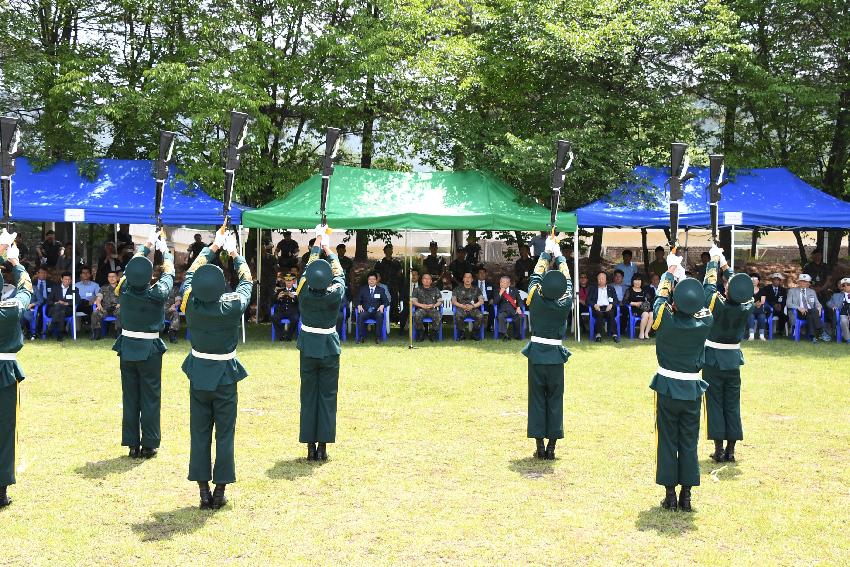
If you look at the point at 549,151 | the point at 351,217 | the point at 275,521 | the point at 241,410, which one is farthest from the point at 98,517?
the point at 549,151

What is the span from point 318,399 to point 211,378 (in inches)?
61.5

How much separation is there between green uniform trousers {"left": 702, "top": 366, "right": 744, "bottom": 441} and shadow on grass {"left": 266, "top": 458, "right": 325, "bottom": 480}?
3.37 metres

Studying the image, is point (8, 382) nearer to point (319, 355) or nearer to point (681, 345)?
point (319, 355)

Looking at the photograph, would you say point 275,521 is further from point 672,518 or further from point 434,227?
point 434,227

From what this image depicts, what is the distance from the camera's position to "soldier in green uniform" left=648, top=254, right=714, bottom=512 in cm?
586

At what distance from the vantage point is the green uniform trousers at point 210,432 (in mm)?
5910

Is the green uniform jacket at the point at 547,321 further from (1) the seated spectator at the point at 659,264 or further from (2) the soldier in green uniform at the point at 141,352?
(1) the seated spectator at the point at 659,264

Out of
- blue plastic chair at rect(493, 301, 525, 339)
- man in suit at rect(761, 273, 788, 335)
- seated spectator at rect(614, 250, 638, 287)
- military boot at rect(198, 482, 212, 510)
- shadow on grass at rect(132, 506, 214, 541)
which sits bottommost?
shadow on grass at rect(132, 506, 214, 541)

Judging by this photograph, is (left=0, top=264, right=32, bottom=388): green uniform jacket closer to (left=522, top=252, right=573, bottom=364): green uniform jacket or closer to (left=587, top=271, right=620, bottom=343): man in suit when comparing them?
(left=522, top=252, right=573, bottom=364): green uniform jacket

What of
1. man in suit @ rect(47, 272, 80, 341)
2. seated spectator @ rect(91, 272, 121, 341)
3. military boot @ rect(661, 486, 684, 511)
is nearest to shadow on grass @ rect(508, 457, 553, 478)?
military boot @ rect(661, 486, 684, 511)

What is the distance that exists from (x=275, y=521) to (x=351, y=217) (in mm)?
9349

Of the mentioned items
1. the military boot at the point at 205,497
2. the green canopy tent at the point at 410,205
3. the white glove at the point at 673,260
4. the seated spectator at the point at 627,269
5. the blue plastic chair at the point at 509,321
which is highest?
the green canopy tent at the point at 410,205

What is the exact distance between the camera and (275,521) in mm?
5688

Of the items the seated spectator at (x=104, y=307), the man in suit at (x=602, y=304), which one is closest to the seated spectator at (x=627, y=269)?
the man in suit at (x=602, y=304)
